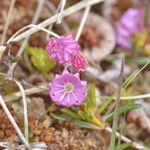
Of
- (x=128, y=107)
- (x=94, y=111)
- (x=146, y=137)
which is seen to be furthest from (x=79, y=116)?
(x=146, y=137)

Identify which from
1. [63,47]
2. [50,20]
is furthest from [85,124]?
[50,20]

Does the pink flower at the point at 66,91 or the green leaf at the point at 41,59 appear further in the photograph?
the green leaf at the point at 41,59

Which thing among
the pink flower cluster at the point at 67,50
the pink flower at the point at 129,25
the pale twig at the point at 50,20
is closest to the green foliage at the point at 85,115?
the pink flower cluster at the point at 67,50

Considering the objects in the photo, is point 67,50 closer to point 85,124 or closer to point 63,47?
point 63,47

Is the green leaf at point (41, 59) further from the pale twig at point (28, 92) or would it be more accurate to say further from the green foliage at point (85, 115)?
the green foliage at point (85, 115)

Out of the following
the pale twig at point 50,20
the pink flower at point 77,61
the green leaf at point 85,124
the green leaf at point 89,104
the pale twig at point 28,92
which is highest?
the pale twig at point 50,20

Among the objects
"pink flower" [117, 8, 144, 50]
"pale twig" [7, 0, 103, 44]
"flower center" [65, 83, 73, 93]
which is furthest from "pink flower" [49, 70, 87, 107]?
"pink flower" [117, 8, 144, 50]
